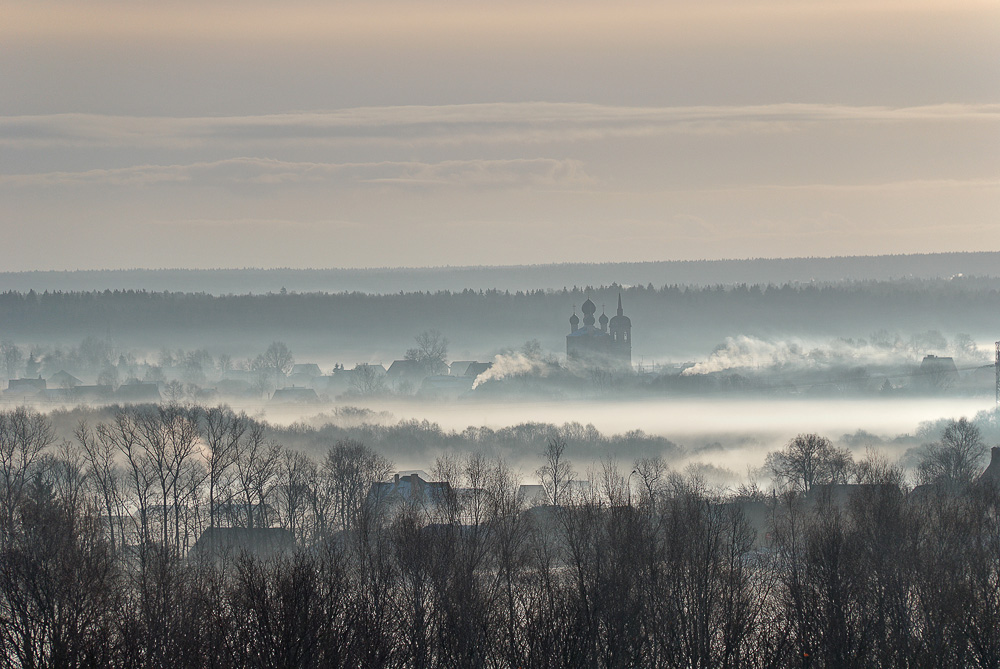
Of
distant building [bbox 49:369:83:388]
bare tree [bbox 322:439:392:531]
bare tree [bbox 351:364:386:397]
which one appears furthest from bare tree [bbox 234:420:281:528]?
distant building [bbox 49:369:83:388]

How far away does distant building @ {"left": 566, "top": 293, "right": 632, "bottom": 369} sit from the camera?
169 m

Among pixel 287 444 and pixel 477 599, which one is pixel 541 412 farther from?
pixel 477 599

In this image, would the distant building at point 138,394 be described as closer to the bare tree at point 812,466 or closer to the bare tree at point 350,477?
the bare tree at point 350,477

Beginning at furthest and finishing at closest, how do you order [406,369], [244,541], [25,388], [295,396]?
1. [406,369]
2. [25,388]
3. [295,396]
4. [244,541]

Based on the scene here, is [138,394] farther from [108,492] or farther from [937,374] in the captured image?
[108,492]

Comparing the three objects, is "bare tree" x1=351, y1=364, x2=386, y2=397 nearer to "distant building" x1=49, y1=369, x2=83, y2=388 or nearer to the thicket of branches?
"distant building" x1=49, y1=369, x2=83, y2=388

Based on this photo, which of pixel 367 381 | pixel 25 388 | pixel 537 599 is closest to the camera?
pixel 537 599

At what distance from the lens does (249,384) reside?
634 feet

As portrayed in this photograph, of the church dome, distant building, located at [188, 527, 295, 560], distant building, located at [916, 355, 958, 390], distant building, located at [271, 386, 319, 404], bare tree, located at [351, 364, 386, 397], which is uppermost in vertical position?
the church dome

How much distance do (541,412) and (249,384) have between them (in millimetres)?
59663

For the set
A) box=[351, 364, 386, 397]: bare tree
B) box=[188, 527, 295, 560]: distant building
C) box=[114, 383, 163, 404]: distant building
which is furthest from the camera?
box=[351, 364, 386, 397]: bare tree

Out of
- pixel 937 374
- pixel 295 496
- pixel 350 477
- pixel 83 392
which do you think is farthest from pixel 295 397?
pixel 295 496

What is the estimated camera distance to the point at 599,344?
16912 centimetres

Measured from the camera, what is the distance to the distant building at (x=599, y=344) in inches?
6639
